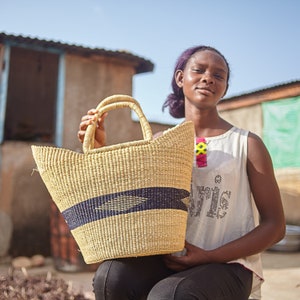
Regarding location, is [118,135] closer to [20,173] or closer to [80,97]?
[80,97]

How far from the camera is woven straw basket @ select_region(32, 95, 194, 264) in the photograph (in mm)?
1288

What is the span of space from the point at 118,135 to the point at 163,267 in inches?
234

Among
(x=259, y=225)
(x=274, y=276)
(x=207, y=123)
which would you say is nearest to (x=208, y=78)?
(x=207, y=123)

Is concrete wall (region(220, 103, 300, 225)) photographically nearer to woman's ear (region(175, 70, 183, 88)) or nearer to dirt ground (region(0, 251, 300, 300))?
dirt ground (region(0, 251, 300, 300))

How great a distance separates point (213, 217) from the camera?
5.01ft

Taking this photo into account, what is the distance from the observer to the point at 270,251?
7.15 meters

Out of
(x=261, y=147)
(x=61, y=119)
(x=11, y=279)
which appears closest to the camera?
(x=261, y=147)

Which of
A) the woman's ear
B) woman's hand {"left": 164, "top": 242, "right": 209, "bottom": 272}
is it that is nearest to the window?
Answer: the woman's ear

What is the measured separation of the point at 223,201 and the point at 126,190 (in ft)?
1.41

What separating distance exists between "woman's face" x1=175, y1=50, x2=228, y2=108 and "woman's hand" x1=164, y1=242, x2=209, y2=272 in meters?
0.58

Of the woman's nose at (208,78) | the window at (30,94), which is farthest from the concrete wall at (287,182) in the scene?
the woman's nose at (208,78)

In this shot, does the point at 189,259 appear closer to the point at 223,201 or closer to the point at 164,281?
the point at 164,281

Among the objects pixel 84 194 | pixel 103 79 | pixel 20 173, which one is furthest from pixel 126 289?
pixel 103 79

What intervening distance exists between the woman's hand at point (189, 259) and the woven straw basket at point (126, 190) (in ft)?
0.26
